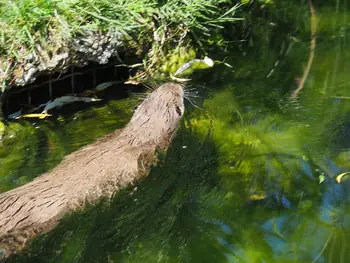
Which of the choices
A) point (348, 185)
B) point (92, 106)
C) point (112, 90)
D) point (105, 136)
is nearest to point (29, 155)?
point (105, 136)

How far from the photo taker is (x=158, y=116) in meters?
4.06

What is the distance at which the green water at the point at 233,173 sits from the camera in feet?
9.91

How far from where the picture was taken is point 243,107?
4.27m

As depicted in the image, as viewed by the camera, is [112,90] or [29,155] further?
[112,90]

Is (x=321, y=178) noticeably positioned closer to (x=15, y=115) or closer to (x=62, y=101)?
(x=62, y=101)

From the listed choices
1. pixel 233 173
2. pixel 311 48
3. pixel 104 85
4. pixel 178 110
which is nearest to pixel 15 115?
pixel 104 85

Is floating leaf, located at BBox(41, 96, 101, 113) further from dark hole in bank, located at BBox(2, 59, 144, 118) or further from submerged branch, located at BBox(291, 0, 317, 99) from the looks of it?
submerged branch, located at BBox(291, 0, 317, 99)

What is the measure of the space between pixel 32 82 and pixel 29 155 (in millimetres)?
728

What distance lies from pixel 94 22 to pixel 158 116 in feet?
3.19

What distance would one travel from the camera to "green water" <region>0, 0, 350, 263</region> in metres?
3.02

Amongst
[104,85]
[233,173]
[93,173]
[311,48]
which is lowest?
[233,173]

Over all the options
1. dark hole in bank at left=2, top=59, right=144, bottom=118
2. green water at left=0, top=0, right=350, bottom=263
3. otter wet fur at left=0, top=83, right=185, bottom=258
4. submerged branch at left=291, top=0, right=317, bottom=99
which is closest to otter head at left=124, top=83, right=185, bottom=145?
otter wet fur at left=0, top=83, right=185, bottom=258

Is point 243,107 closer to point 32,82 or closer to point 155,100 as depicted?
point 155,100

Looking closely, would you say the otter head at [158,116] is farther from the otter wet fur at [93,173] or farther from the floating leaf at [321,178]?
the floating leaf at [321,178]
